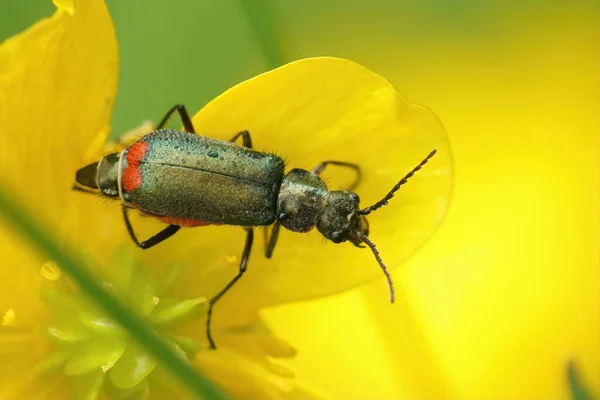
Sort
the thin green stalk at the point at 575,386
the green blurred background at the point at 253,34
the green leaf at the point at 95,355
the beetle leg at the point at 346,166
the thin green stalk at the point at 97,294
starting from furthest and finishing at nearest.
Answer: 1. the green blurred background at the point at 253,34
2. the beetle leg at the point at 346,166
3. the green leaf at the point at 95,355
4. the thin green stalk at the point at 575,386
5. the thin green stalk at the point at 97,294

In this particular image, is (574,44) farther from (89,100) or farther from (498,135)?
(89,100)

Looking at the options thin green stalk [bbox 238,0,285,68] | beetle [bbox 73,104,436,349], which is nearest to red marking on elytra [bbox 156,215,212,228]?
beetle [bbox 73,104,436,349]

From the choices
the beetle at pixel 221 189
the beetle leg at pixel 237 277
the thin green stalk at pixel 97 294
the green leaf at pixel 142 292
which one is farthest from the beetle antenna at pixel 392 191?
the thin green stalk at pixel 97 294

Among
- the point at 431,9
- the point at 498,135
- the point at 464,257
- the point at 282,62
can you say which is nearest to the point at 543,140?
the point at 498,135

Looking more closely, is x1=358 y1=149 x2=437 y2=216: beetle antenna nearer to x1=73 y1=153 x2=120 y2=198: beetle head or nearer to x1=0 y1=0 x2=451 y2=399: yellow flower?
x1=0 y1=0 x2=451 y2=399: yellow flower

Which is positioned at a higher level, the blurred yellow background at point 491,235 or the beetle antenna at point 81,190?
the beetle antenna at point 81,190

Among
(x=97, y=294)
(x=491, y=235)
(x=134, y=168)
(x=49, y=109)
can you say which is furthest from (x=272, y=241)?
(x=491, y=235)

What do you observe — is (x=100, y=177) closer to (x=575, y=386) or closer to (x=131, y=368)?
(x=131, y=368)

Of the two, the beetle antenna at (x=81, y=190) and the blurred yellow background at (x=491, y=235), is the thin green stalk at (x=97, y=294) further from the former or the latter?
Result: the blurred yellow background at (x=491, y=235)
